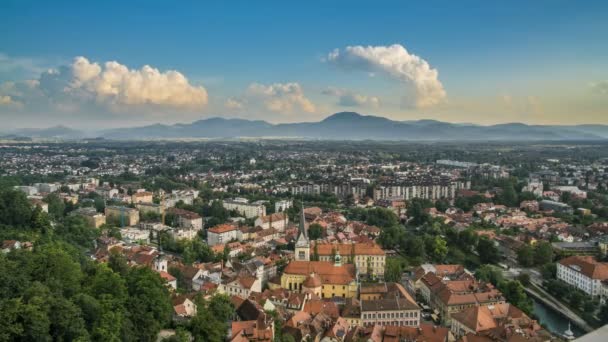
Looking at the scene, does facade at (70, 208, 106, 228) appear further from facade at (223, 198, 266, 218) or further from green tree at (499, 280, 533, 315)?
green tree at (499, 280, 533, 315)

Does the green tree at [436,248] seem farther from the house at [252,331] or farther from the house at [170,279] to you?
the house at [252,331]

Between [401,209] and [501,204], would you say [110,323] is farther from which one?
[501,204]

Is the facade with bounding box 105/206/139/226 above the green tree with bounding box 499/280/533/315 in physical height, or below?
above

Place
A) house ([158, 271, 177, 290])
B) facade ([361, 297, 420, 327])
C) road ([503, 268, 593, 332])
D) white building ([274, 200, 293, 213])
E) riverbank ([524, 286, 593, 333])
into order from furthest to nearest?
white building ([274, 200, 293, 213]), road ([503, 268, 593, 332]), riverbank ([524, 286, 593, 333]), house ([158, 271, 177, 290]), facade ([361, 297, 420, 327])

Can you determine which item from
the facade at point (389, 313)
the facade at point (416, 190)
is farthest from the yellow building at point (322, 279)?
the facade at point (416, 190)

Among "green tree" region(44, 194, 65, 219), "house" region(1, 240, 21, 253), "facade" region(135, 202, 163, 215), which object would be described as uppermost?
"house" region(1, 240, 21, 253)

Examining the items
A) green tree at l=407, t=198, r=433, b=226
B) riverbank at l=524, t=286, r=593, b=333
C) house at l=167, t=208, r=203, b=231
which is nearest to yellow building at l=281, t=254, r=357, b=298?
riverbank at l=524, t=286, r=593, b=333

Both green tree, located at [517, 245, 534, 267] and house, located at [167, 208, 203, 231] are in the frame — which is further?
house, located at [167, 208, 203, 231]
